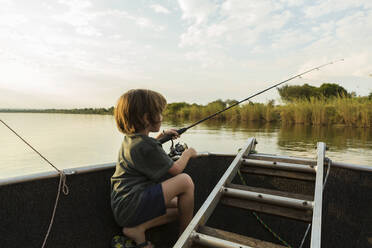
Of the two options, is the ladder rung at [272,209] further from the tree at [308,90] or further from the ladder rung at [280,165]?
the tree at [308,90]

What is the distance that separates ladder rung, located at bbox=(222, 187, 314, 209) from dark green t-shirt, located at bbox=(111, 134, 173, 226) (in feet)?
1.57

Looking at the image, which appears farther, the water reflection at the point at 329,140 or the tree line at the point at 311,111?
the tree line at the point at 311,111

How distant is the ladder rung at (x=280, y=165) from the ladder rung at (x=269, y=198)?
1.32 feet

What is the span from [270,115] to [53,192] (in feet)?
51.0

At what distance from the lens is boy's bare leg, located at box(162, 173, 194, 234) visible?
148 centimetres

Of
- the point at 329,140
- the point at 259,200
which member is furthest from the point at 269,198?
the point at 329,140

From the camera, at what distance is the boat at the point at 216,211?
1.30 meters

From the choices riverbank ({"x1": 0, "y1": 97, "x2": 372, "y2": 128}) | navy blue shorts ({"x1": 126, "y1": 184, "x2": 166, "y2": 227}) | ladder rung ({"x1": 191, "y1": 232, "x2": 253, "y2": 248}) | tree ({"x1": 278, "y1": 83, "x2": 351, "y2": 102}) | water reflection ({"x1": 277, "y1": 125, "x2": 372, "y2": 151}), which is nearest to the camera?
ladder rung ({"x1": 191, "y1": 232, "x2": 253, "y2": 248})

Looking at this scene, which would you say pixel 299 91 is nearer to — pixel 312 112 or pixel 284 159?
pixel 312 112

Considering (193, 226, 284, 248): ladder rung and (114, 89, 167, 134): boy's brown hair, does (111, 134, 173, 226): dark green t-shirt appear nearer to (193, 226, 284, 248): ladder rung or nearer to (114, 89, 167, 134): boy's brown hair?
(114, 89, 167, 134): boy's brown hair

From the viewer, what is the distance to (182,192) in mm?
1569

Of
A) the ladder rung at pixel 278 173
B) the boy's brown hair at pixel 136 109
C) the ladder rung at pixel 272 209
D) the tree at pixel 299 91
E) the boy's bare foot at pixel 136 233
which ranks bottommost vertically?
the boy's bare foot at pixel 136 233

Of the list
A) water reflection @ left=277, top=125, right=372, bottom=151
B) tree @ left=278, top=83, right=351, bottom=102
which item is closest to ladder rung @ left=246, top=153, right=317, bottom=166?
water reflection @ left=277, top=125, right=372, bottom=151

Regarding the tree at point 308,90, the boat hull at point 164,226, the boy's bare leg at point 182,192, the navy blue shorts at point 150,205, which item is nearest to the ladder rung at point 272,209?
the boy's bare leg at point 182,192
